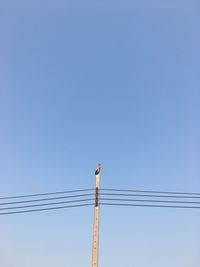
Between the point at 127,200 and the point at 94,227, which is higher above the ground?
the point at 127,200

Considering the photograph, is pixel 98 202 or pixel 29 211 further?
pixel 29 211

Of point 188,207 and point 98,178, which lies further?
point 188,207

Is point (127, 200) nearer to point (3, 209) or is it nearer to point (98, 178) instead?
point (98, 178)

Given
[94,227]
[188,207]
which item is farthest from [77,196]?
[188,207]

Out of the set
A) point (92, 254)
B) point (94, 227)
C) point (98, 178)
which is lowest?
point (92, 254)

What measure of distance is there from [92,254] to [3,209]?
26.1 ft

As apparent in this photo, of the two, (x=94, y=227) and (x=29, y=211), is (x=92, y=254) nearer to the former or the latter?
(x=94, y=227)

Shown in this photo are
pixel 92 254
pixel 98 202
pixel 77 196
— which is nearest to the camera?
pixel 92 254

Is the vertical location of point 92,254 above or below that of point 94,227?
below

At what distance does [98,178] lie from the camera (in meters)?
23.8

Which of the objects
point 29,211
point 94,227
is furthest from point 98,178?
point 29,211

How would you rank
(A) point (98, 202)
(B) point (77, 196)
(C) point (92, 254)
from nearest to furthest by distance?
(C) point (92, 254) < (A) point (98, 202) < (B) point (77, 196)

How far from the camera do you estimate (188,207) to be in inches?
995

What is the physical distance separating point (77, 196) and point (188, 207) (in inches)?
273
